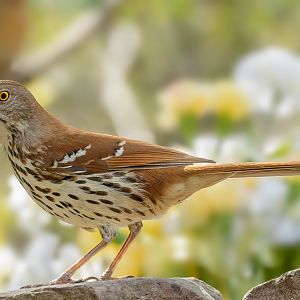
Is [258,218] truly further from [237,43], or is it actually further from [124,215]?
[237,43]

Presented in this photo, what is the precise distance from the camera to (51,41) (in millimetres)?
8117

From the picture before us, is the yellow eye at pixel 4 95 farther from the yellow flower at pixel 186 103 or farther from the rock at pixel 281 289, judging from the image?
the yellow flower at pixel 186 103

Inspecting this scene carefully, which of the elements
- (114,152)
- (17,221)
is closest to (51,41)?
(17,221)

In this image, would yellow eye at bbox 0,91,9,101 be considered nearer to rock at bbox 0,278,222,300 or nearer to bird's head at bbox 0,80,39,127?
bird's head at bbox 0,80,39,127

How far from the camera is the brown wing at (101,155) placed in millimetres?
3611

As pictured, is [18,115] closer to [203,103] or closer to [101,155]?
[101,155]

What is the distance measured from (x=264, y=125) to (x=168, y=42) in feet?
8.79

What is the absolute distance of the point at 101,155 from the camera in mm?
3662

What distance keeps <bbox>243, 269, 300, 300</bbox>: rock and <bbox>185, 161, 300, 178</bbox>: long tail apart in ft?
1.06

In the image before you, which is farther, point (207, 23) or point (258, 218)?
point (207, 23)

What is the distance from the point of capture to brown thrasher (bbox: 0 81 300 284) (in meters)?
3.56

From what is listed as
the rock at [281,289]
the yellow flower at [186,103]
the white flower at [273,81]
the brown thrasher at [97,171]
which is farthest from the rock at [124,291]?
the white flower at [273,81]

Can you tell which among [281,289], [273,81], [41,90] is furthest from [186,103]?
[41,90]

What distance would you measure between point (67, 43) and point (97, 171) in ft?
12.3
